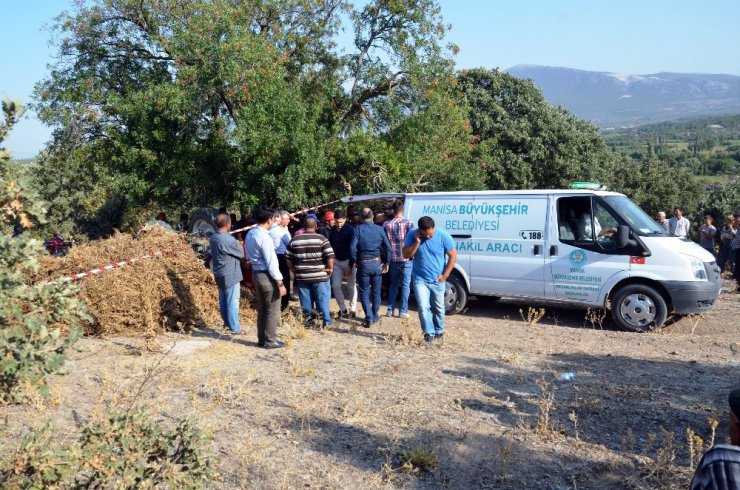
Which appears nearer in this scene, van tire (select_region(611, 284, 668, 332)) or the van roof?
van tire (select_region(611, 284, 668, 332))

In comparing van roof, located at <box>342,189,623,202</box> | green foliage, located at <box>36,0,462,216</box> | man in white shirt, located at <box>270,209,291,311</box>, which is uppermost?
green foliage, located at <box>36,0,462,216</box>

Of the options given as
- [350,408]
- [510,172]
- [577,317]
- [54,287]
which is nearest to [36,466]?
[54,287]

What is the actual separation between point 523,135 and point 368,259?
19.4 m

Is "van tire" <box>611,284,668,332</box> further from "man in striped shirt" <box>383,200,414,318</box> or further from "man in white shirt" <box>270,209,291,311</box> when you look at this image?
"man in white shirt" <box>270,209,291,311</box>

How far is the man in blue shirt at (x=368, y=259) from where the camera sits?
9.19 m

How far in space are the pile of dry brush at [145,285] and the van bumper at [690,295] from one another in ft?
19.6

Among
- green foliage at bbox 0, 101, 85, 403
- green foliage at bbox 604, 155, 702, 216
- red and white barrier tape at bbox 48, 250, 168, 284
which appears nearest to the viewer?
green foliage at bbox 0, 101, 85, 403

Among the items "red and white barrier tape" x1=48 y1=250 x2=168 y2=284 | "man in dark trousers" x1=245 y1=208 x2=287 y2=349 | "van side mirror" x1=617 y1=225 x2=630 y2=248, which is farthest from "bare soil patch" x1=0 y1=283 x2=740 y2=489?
"van side mirror" x1=617 y1=225 x2=630 y2=248

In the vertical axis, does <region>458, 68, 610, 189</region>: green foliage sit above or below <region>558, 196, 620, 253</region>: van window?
above

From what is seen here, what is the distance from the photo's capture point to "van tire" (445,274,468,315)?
1046 centimetres

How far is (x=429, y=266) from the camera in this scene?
800cm

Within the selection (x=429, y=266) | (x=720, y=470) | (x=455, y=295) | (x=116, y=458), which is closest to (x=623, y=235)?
(x=455, y=295)

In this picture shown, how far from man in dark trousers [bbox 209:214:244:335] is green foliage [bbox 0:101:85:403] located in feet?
18.4

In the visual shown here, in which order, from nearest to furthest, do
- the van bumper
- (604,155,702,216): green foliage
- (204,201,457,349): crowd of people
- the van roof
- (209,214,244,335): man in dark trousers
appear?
(204,201,457,349): crowd of people → (209,214,244,335): man in dark trousers → the van bumper → the van roof → (604,155,702,216): green foliage
